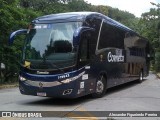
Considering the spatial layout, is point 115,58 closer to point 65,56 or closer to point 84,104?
point 84,104

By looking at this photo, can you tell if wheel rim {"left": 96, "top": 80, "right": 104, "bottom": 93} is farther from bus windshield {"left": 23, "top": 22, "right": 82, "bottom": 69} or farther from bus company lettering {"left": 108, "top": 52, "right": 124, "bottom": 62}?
bus windshield {"left": 23, "top": 22, "right": 82, "bottom": 69}

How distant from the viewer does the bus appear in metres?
12.6

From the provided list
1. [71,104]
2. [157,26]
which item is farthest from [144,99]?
[157,26]

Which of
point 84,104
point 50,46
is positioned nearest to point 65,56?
point 50,46

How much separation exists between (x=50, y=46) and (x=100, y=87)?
3.16 m

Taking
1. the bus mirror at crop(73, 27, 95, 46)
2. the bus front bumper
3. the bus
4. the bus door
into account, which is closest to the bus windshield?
the bus

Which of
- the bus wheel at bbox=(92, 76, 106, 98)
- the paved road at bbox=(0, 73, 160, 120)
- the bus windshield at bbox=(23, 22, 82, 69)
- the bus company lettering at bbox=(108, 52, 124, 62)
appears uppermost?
the bus windshield at bbox=(23, 22, 82, 69)

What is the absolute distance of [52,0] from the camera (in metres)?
51.1

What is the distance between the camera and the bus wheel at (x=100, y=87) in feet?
48.4

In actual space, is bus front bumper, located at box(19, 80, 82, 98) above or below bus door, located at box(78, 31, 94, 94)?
below

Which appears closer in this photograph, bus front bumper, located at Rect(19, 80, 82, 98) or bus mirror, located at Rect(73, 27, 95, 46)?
bus mirror, located at Rect(73, 27, 95, 46)

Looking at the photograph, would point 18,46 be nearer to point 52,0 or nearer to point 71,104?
point 71,104

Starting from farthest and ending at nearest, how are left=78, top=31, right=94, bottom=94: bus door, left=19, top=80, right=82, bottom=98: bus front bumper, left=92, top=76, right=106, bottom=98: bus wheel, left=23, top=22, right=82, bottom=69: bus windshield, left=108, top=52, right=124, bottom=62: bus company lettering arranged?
left=108, top=52, right=124, bottom=62: bus company lettering < left=92, top=76, right=106, bottom=98: bus wheel < left=78, top=31, right=94, bottom=94: bus door < left=23, top=22, right=82, bottom=69: bus windshield < left=19, top=80, right=82, bottom=98: bus front bumper

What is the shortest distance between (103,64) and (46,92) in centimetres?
345
